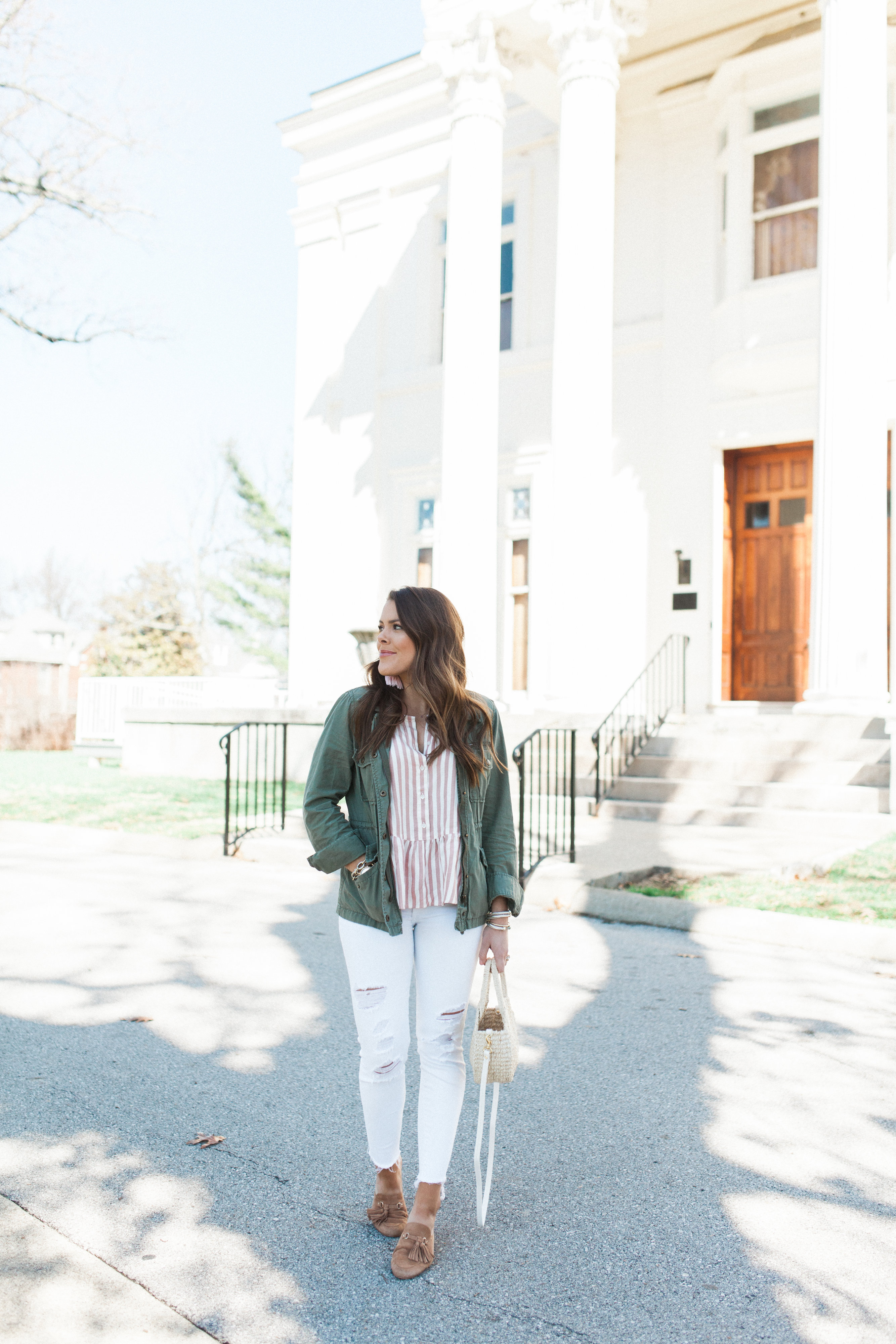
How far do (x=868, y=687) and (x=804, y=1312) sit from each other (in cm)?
937

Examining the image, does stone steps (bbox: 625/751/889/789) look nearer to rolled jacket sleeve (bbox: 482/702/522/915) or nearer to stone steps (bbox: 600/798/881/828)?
stone steps (bbox: 600/798/881/828)

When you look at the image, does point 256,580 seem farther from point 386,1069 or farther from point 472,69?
point 386,1069

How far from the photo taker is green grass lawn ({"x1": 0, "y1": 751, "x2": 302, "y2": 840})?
11.9 meters

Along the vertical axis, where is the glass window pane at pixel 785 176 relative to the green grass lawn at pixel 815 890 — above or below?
above

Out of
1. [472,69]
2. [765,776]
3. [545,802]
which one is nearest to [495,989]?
[765,776]

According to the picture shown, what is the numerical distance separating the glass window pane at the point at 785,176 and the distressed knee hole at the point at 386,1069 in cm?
1388

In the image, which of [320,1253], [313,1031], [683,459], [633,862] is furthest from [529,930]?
[683,459]

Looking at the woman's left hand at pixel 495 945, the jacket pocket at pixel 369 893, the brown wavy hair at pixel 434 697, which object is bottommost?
the woman's left hand at pixel 495 945

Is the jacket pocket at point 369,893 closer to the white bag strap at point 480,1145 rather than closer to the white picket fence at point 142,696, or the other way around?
the white bag strap at point 480,1145

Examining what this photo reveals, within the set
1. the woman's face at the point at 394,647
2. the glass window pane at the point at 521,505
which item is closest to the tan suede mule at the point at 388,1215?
the woman's face at the point at 394,647

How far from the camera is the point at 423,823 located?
2.91 metres

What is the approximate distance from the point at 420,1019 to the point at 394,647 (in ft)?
3.23

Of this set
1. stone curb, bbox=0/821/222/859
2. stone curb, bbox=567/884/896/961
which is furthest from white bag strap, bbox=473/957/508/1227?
stone curb, bbox=0/821/222/859

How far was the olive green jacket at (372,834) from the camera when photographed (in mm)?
2840
